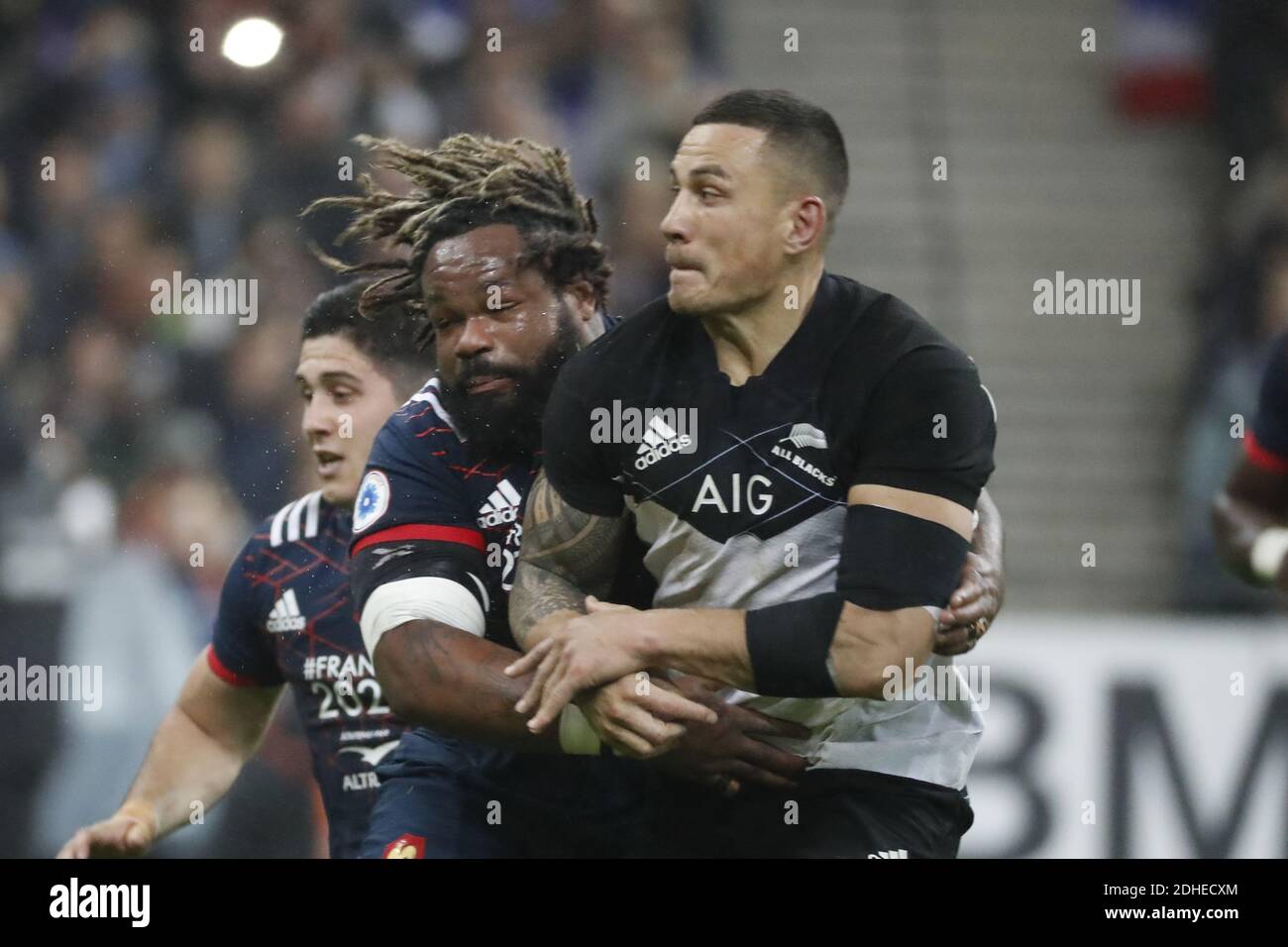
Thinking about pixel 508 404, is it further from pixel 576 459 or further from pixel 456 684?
pixel 456 684

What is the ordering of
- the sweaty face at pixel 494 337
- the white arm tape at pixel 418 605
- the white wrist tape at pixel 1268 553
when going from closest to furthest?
1. the white arm tape at pixel 418 605
2. the sweaty face at pixel 494 337
3. the white wrist tape at pixel 1268 553

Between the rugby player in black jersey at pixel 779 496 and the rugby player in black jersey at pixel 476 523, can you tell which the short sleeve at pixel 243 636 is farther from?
the rugby player in black jersey at pixel 779 496

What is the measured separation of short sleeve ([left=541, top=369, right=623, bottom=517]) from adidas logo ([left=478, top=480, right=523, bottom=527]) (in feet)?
0.68

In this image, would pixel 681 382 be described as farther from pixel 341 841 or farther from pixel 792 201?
pixel 341 841

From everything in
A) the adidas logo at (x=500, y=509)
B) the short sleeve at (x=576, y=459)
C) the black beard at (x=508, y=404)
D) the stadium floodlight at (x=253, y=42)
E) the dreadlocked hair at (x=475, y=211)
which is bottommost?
the adidas logo at (x=500, y=509)

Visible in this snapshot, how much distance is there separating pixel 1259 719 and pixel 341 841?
2.42 meters

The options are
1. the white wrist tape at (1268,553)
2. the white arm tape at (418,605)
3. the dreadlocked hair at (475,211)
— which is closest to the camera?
the white arm tape at (418,605)

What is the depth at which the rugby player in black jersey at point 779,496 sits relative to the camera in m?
2.71

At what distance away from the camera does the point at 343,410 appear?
3.51 m

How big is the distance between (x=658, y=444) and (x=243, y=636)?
118 cm

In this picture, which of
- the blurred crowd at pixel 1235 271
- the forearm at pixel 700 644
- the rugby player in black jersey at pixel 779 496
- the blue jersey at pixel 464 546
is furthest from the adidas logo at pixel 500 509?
the blurred crowd at pixel 1235 271

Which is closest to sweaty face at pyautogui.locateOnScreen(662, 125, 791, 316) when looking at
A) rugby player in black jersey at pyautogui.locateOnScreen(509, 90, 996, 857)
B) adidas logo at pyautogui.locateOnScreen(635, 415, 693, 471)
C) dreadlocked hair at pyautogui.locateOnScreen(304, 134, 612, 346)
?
rugby player in black jersey at pyautogui.locateOnScreen(509, 90, 996, 857)

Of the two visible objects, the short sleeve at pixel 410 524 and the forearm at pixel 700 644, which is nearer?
the forearm at pixel 700 644

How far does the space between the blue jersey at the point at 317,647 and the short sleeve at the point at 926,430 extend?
118 cm
